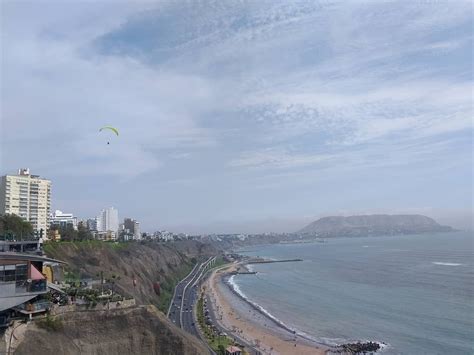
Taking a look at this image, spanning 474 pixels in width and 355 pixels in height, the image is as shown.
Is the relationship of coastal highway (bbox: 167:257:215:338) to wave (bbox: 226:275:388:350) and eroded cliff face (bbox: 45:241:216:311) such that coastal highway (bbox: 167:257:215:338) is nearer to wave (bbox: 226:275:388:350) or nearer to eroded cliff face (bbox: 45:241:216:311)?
eroded cliff face (bbox: 45:241:216:311)

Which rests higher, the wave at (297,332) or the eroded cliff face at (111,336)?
the eroded cliff face at (111,336)

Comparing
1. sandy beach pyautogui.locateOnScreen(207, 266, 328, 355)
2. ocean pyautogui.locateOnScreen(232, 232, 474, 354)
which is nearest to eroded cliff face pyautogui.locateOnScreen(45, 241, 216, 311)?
sandy beach pyautogui.locateOnScreen(207, 266, 328, 355)

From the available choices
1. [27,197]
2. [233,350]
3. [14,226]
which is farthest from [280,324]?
[27,197]

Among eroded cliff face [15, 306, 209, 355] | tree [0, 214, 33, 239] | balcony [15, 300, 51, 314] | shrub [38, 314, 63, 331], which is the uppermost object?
tree [0, 214, 33, 239]

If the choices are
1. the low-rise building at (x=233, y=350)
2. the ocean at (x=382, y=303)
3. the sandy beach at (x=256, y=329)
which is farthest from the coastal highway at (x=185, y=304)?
the ocean at (x=382, y=303)

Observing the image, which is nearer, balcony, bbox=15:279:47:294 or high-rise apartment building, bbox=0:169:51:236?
balcony, bbox=15:279:47:294

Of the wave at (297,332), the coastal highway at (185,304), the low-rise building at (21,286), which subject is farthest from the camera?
the coastal highway at (185,304)

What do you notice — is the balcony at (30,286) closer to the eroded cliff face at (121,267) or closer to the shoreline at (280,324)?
the eroded cliff face at (121,267)

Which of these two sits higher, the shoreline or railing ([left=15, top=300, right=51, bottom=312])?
railing ([left=15, top=300, right=51, bottom=312])
